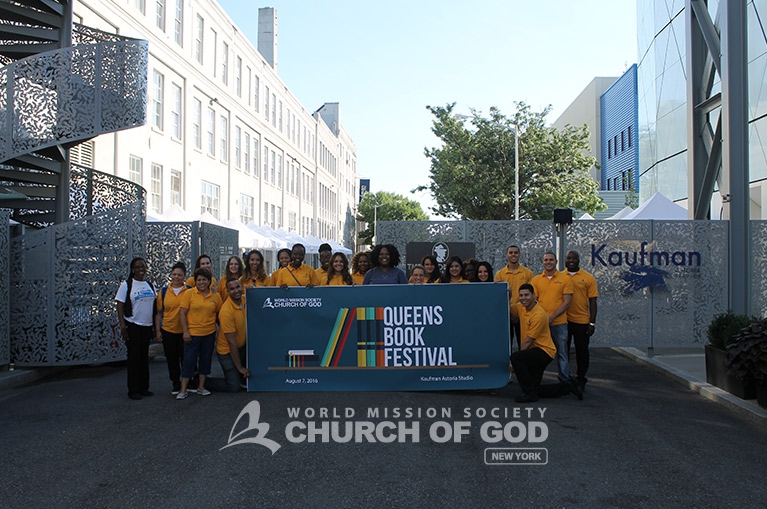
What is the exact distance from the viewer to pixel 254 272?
9.16 m

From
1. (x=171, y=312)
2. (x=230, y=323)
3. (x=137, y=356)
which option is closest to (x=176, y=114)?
(x=171, y=312)

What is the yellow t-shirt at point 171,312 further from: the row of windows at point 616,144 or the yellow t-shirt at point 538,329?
the row of windows at point 616,144

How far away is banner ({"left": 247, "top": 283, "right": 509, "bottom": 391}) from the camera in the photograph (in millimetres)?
8242

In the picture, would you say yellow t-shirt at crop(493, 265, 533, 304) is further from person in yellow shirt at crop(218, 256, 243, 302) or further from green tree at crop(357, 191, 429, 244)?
green tree at crop(357, 191, 429, 244)

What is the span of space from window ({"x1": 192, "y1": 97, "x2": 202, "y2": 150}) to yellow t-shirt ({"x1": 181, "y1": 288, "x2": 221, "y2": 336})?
22.3m

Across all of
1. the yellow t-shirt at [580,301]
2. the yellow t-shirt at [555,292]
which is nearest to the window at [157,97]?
the yellow t-shirt at [555,292]

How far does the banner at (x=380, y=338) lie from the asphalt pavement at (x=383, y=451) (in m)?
0.22

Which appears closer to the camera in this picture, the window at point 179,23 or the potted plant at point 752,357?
the potted plant at point 752,357

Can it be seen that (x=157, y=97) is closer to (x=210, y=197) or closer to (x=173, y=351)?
(x=210, y=197)

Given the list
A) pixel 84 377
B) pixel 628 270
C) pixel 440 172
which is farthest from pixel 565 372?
pixel 440 172

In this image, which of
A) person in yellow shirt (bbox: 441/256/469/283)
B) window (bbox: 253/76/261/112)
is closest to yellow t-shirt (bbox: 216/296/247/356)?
person in yellow shirt (bbox: 441/256/469/283)

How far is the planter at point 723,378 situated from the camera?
7.82 m

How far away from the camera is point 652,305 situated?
1135 centimetres

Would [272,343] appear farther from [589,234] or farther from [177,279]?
[589,234]
